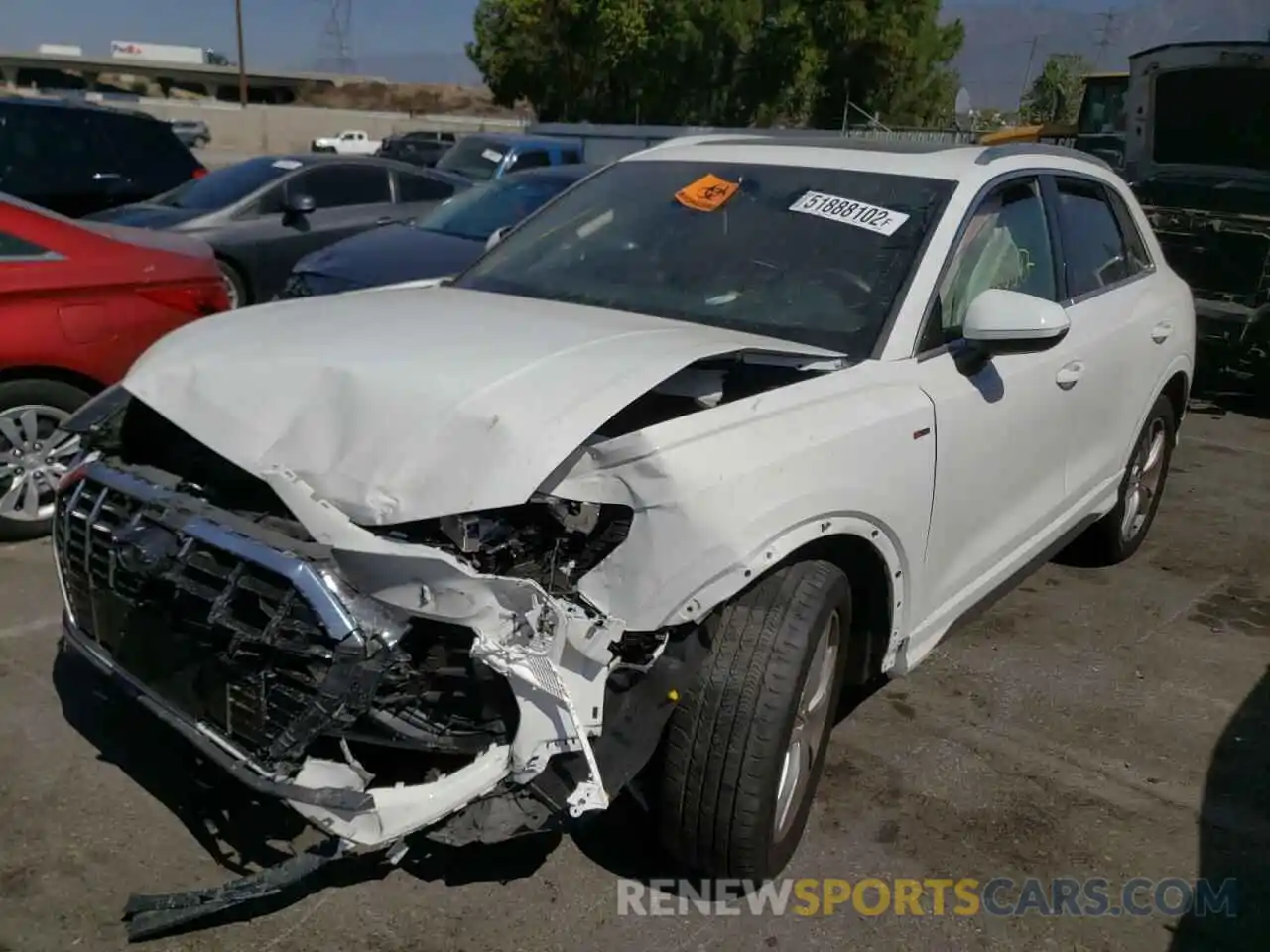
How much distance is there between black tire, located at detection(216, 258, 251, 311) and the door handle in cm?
641

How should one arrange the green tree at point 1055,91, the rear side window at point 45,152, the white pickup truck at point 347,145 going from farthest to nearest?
the white pickup truck at point 347,145 → the green tree at point 1055,91 → the rear side window at point 45,152

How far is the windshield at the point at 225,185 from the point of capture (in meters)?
9.43

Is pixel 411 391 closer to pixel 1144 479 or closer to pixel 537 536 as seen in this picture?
pixel 537 536

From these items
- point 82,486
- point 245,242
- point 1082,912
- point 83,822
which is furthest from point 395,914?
point 245,242

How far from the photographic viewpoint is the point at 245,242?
897 centimetres

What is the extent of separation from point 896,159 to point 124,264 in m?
3.31

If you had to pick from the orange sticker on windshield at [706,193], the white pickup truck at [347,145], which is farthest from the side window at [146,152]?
the white pickup truck at [347,145]

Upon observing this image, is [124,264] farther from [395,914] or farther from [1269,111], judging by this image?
[1269,111]

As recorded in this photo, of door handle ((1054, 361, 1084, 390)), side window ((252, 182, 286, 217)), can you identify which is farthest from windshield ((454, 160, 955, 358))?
side window ((252, 182, 286, 217))

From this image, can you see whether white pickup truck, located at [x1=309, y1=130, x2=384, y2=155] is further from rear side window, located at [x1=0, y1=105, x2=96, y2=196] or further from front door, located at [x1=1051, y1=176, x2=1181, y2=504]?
front door, located at [x1=1051, y1=176, x2=1181, y2=504]

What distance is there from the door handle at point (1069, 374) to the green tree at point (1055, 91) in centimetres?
3868

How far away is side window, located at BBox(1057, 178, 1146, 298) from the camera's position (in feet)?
14.5

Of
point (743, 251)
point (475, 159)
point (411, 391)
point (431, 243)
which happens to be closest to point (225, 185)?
point (431, 243)

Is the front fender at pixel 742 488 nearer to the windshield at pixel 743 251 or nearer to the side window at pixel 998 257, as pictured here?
the windshield at pixel 743 251
